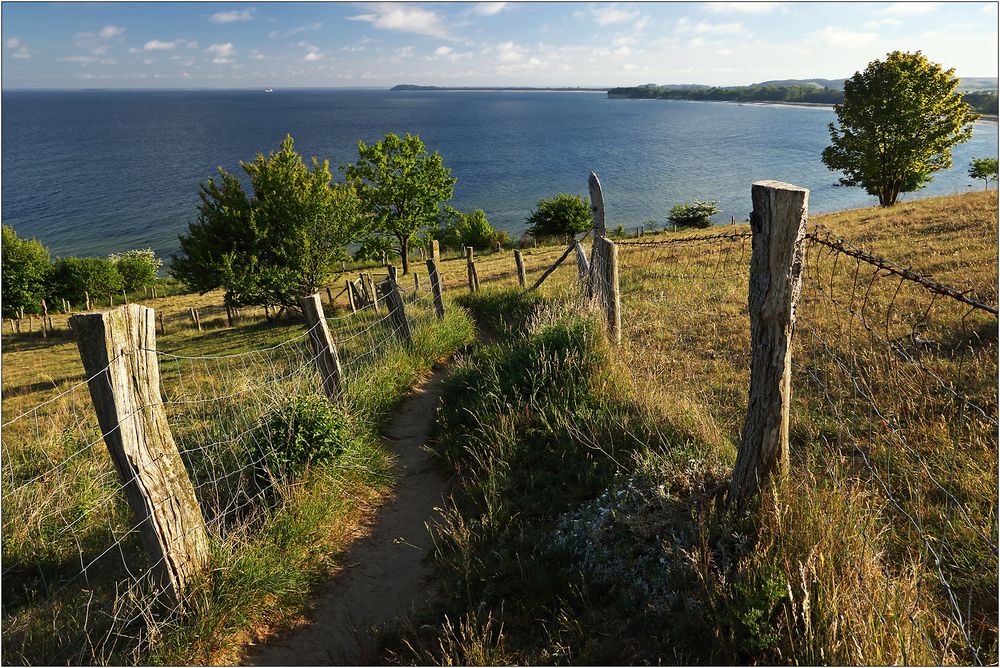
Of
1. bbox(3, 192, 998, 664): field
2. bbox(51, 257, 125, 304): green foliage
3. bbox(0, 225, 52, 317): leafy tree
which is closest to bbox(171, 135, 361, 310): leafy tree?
bbox(3, 192, 998, 664): field

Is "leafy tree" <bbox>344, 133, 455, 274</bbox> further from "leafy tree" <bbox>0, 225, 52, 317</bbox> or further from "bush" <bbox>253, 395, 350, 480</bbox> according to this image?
"bush" <bbox>253, 395, 350, 480</bbox>

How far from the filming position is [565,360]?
22.0 ft

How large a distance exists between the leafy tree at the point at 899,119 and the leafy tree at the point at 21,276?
184 ft

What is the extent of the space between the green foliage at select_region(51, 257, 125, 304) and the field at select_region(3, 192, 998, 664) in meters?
44.2

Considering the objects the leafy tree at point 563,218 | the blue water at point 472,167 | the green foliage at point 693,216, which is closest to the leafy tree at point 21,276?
the blue water at point 472,167

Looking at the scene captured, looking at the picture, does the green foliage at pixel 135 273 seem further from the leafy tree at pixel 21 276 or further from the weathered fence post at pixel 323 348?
the weathered fence post at pixel 323 348

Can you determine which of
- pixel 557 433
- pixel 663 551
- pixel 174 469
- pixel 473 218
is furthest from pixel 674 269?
pixel 473 218

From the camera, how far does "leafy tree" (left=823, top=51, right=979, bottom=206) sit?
115 feet

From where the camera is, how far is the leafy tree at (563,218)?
54.1 m

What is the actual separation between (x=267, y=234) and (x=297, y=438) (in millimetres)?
21960

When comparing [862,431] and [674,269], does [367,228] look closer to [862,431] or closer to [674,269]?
[674,269]

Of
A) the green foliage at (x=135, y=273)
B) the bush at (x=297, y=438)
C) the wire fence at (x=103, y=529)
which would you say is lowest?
the green foliage at (x=135, y=273)

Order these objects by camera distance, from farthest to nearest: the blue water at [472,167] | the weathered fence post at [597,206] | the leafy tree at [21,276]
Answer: the blue water at [472,167]
the leafy tree at [21,276]
the weathered fence post at [597,206]

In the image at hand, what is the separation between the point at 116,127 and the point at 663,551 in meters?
246
